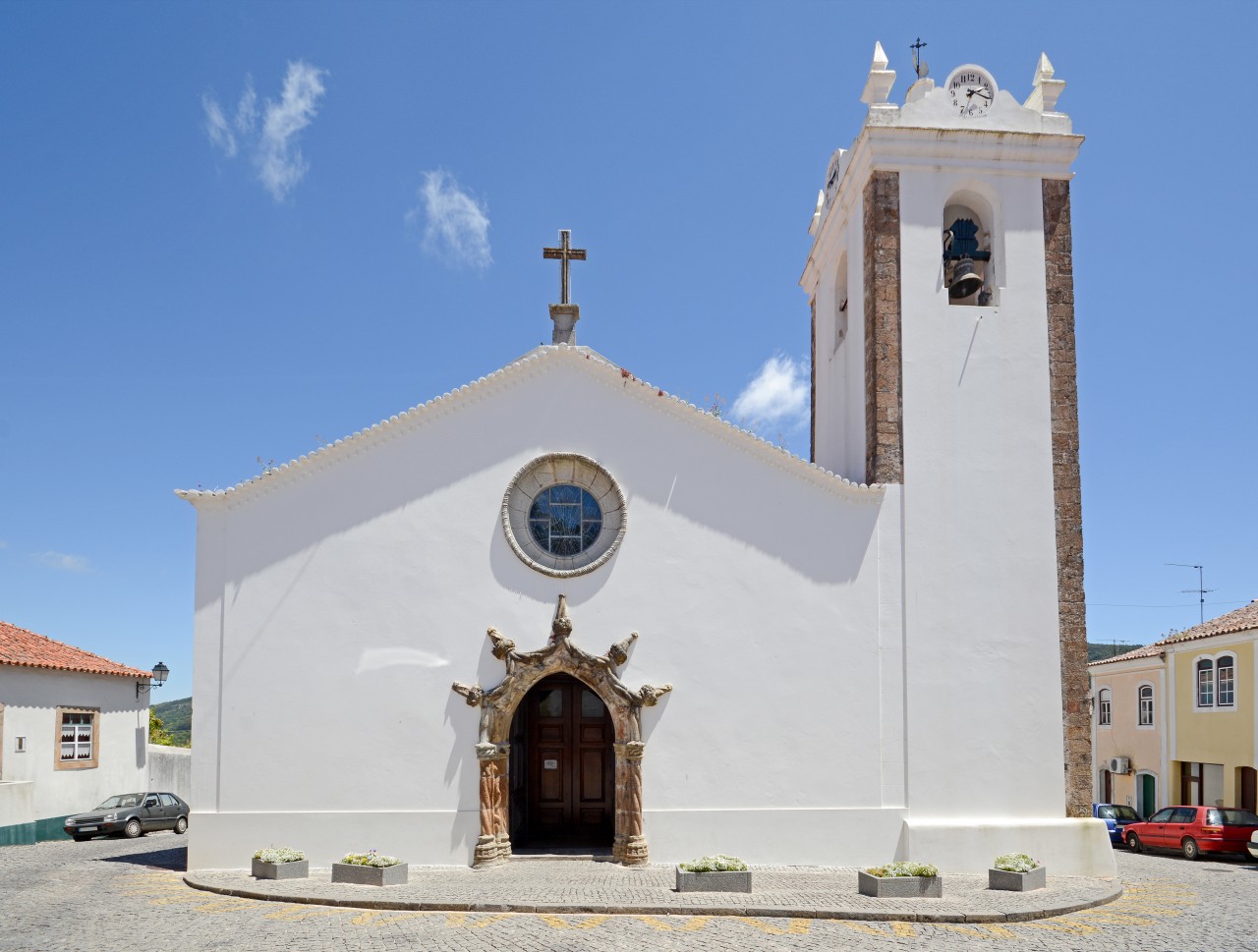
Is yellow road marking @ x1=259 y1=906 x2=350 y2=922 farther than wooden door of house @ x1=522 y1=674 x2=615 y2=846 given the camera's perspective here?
No

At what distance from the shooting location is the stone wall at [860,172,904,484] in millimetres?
16891

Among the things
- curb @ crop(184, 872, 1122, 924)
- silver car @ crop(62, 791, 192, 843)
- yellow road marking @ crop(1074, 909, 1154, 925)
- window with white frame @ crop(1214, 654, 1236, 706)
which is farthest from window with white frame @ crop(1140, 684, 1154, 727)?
silver car @ crop(62, 791, 192, 843)

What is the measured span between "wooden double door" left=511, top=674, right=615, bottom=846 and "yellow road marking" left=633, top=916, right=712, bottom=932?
4.59 meters

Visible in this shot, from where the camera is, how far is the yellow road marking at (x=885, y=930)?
11945 mm

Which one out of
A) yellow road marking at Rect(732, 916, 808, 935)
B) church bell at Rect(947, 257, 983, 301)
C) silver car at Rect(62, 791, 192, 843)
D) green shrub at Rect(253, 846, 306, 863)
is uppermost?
church bell at Rect(947, 257, 983, 301)

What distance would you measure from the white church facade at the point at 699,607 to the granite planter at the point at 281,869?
0.64 m

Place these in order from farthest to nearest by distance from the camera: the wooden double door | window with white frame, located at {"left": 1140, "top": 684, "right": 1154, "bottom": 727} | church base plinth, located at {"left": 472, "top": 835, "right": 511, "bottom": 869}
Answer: window with white frame, located at {"left": 1140, "top": 684, "right": 1154, "bottom": 727}, the wooden double door, church base plinth, located at {"left": 472, "top": 835, "right": 511, "bottom": 869}

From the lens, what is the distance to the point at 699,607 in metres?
16.2

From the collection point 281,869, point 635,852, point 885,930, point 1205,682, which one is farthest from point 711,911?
point 1205,682

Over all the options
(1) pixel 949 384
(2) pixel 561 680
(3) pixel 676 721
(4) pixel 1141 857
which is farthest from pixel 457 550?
(4) pixel 1141 857

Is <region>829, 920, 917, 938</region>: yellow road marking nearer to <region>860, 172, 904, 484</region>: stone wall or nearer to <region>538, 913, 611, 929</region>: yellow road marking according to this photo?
<region>538, 913, 611, 929</region>: yellow road marking

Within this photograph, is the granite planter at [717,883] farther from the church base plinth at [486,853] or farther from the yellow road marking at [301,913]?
the yellow road marking at [301,913]

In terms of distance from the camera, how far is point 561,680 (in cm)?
1730

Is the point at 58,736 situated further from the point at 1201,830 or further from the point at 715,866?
the point at 1201,830
